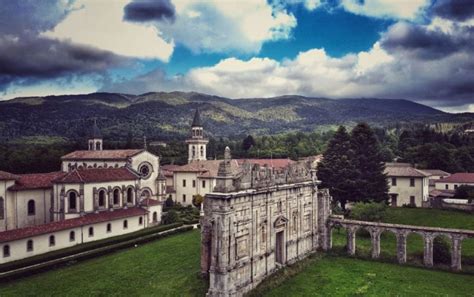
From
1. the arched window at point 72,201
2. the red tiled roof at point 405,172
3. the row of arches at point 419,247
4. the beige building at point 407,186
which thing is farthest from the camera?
the red tiled roof at point 405,172

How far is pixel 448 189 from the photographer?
64625mm

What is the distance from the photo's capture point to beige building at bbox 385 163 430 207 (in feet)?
176

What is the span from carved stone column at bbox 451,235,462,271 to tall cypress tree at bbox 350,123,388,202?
20326mm

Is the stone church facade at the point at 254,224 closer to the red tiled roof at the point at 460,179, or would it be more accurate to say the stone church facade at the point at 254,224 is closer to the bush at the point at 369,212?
the bush at the point at 369,212

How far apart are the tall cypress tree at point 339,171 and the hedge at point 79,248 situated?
809 inches

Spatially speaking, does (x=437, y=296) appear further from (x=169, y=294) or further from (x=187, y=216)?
(x=187, y=216)

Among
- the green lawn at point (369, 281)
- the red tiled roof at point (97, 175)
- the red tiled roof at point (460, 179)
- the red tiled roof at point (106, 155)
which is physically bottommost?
the green lawn at point (369, 281)

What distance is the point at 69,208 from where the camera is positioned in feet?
143

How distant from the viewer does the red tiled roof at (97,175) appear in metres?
43.8

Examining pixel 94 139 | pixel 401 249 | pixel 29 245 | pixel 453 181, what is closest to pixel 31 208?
pixel 29 245

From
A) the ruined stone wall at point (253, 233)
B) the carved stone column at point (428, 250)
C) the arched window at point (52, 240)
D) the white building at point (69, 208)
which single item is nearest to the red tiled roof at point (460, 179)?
the carved stone column at point (428, 250)

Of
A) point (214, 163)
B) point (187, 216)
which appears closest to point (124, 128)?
point (214, 163)

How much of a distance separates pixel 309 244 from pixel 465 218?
19141 millimetres

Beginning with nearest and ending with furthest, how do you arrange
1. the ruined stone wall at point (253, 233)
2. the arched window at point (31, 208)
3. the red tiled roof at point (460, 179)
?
the ruined stone wall at point (253, 233) → the arched window at point (31, 208) → the red tiled roof at point (460, 179)
